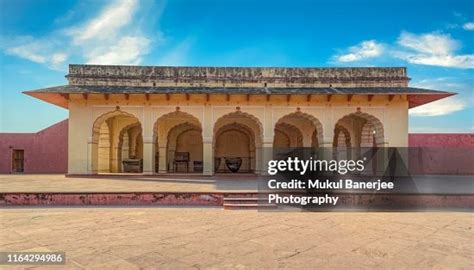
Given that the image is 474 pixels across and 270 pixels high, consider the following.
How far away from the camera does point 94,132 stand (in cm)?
1355

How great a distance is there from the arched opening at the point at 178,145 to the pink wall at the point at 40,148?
4954 mm

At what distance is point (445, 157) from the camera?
1772cm

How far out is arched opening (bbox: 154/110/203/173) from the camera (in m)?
16.4

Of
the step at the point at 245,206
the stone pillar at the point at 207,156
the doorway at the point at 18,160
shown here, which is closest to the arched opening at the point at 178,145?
the stone pillar at the point at 207,156

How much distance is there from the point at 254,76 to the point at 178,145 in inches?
263

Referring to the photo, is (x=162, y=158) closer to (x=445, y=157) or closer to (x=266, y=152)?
(x=266, y=152)

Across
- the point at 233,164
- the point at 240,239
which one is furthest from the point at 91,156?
the point at 240,239

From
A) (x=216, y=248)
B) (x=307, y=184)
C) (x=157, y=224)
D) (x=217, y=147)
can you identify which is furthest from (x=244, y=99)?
(x=216, y=248)

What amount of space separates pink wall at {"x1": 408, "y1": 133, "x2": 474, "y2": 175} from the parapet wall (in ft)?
16.2

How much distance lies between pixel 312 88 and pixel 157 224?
10.8m

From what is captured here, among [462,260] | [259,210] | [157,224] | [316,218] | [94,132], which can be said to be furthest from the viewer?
[94,132]

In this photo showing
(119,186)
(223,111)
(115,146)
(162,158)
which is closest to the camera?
(119,186)

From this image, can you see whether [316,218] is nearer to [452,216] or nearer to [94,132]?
[452,216]

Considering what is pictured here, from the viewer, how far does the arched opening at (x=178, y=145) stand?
53.8 ft
